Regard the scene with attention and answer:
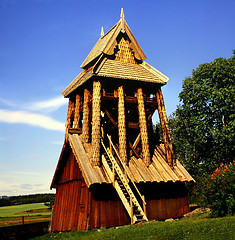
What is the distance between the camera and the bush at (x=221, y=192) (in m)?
17.0

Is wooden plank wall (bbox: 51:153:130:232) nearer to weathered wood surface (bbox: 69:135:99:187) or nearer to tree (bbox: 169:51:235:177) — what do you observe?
weathered wood surface (bbox: 69:135:99:187)

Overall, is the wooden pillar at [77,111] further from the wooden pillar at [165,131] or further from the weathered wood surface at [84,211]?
the wooden pillar at [165,131]

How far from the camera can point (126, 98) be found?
23.5 metres

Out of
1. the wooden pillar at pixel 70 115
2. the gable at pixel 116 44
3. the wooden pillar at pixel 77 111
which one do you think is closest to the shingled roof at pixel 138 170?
the wooden pillar at pixel 77 111

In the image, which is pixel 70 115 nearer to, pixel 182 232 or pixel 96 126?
pixel 96 126

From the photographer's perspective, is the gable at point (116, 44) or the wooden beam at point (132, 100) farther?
the gable at point (116, 44)

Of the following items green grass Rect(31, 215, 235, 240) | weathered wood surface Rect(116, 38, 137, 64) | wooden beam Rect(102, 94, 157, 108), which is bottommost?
green grass Rect(31, 215, 235, 240)

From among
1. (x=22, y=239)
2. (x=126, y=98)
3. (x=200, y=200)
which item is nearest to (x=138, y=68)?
(x=126, y=98)

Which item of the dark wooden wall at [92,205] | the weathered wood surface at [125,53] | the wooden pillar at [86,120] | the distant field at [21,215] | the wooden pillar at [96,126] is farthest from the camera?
the distant field at [21,215]

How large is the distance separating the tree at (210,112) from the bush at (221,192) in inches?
435

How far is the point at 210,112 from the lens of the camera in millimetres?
30906

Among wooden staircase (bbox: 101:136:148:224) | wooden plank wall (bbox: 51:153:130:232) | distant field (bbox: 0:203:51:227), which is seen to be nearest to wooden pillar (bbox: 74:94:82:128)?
wooden plank wall (bbox: 51:153:130:232)

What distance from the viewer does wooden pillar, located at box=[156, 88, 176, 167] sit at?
75.5ft

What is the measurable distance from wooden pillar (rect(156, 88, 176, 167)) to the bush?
4.75 meters
